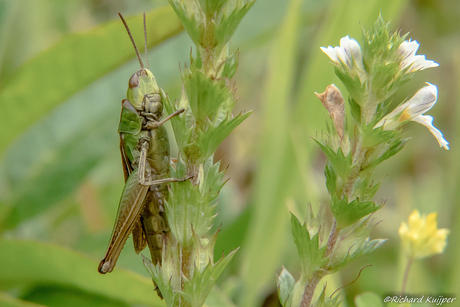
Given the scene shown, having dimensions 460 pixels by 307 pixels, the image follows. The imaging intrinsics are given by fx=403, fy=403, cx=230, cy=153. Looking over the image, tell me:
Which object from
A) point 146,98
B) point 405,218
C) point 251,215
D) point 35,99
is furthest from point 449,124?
point 35,99

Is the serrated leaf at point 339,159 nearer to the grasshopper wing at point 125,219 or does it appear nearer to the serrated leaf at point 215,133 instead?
the serrated leaf at point 215,133

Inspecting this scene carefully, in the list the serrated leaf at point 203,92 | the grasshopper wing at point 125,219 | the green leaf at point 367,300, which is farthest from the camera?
the grasshopper wing at point 125,219

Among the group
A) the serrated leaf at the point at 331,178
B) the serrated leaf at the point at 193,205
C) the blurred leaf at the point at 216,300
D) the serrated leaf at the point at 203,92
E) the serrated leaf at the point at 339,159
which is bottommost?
the blurred leaf at the point at 216,300

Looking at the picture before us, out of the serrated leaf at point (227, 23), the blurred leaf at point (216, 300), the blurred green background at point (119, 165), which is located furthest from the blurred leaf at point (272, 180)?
the serrated leaf at point (227, 23)

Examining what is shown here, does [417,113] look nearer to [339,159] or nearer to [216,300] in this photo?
[339,159]

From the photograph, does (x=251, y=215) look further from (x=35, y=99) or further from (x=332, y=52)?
(x=332, y=52)

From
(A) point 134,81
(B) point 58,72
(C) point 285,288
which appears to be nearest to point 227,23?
(C) point 285,288

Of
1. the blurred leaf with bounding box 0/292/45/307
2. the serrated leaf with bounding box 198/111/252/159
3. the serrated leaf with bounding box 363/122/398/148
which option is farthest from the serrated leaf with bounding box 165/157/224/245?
the blurred leaf with bounding box 0/292/45/307

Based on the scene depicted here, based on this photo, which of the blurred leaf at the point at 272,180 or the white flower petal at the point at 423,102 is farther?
the blurred leaf at the point at 272,180
